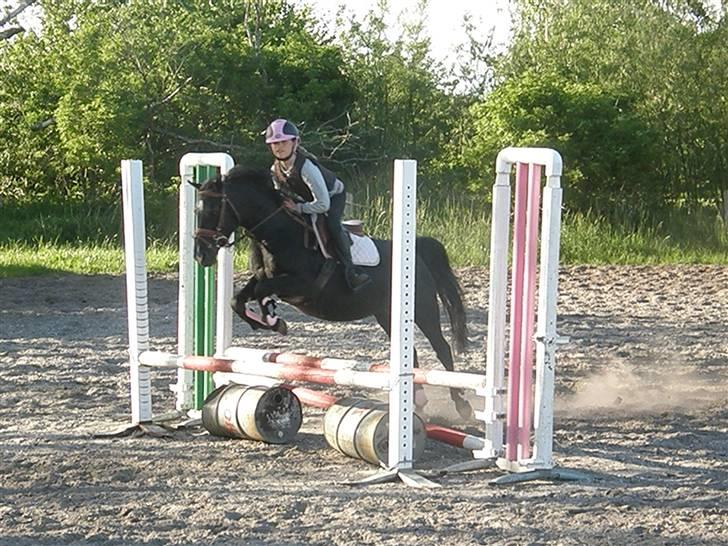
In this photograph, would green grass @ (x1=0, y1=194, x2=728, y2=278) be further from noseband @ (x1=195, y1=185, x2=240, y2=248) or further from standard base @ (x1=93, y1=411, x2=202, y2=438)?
noseband @ (x1=195, y1=185, x2=240, y2=248)

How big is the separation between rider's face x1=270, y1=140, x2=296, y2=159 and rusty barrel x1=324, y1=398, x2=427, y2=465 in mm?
1414

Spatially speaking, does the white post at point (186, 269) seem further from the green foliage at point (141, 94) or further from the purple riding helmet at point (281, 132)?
the green foliage at point (141, 94)

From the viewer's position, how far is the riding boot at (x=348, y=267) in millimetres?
7544

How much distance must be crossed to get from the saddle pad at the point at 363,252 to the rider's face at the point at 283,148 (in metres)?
0.83

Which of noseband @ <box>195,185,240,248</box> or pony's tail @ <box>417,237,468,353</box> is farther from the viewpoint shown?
pony's tail @ <box>417,237,468,353</box>

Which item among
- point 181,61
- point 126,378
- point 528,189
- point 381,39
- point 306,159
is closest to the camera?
point 528,189

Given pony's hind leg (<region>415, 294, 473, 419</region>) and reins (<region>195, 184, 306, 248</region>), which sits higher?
reins (<region>195, 184, 306, 248</region>)

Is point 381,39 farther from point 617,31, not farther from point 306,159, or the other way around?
point 306,159

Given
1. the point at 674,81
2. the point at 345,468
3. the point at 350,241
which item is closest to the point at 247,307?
the point at 350,241

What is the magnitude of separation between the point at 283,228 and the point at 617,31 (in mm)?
20108

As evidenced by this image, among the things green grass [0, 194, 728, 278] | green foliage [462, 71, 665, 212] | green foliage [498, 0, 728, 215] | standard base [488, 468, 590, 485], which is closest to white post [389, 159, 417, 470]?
standard base [488, 468, 590, 485]

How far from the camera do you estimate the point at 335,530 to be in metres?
5.15

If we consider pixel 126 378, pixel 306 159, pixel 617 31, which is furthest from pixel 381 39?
pixel 306 159

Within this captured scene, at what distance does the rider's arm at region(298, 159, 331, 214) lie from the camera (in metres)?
7.20
